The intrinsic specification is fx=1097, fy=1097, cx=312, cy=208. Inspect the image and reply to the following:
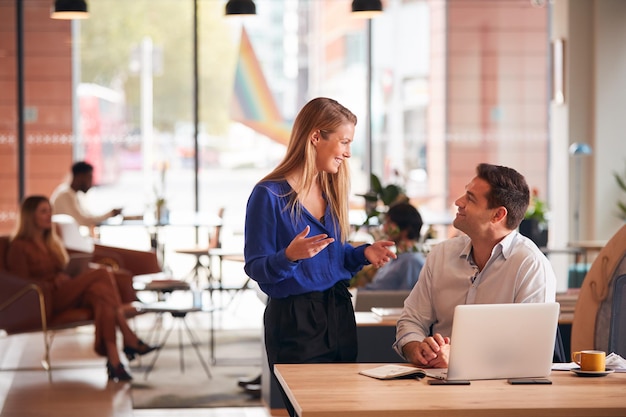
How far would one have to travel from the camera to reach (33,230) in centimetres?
782

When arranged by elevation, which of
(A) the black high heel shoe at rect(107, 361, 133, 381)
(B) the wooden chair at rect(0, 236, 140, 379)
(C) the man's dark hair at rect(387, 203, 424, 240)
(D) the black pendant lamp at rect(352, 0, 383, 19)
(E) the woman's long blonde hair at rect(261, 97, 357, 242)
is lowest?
(A) the black high heel shoe at rect(107, 361, 133, 381)

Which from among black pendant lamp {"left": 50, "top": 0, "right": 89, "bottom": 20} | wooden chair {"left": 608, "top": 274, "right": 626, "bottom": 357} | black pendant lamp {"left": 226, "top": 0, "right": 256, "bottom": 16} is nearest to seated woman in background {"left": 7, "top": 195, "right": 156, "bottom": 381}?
black pendant lamp {"left": 50, "top": 0, "right": 89, "bottom": 20}

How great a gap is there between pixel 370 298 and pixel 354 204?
6.09 meters

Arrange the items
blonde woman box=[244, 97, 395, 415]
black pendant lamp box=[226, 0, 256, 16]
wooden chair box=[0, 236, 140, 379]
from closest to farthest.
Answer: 1. blonde woman box=[244, 97, 395, 415]
2. wooden chair box=[0, 236, 140, 379]
3. black pendant lamp box=[226, 0, 256, 16]

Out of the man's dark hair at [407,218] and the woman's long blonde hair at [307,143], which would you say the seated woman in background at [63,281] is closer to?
the man's dark hair at [407,218]

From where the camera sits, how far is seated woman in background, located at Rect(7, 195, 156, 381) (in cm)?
743

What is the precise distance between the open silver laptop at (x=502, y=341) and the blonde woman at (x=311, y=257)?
59cm

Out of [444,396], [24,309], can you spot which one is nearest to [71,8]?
[24,309]

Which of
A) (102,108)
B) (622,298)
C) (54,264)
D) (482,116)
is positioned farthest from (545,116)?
(622,298)

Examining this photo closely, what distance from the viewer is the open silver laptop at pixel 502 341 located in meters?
2.98

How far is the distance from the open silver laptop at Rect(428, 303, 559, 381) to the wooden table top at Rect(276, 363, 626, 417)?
0.05 metres

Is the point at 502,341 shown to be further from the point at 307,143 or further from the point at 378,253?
the point at 307,143

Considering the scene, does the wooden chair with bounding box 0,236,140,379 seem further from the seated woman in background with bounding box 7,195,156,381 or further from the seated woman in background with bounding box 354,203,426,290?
the seated woman in background with bounding box 354,203,426,290

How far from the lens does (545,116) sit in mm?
11969
